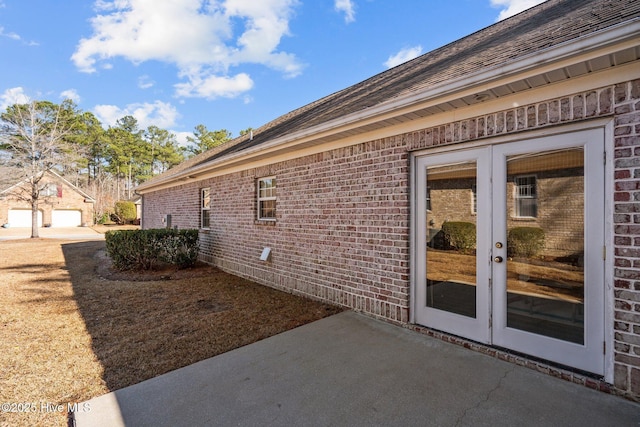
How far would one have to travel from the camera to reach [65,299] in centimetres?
591

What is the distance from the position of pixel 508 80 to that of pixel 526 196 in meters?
1.16

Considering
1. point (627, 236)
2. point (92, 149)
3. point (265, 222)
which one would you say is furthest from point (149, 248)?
point (92, 149)

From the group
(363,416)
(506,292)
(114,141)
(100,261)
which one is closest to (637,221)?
(506,292)

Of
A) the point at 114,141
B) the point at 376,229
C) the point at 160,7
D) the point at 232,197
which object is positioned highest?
the point at 114,141

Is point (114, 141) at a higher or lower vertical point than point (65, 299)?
higher

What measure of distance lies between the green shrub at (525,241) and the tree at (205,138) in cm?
4251

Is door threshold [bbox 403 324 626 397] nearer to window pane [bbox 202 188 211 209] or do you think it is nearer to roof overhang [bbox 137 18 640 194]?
roof overhang [bbox 137 18 640 194]

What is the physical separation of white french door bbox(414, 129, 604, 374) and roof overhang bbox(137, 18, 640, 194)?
21.0 inches

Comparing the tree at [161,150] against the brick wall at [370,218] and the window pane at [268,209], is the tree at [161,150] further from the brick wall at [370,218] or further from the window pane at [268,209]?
the window pane at [268,209]

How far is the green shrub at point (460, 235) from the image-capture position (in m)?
3.54

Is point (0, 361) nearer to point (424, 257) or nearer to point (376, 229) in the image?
point (376, 229)

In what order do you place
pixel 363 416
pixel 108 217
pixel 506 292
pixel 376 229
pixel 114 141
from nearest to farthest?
pixel 363 416 < pixel 506 292 < pixel 376 229 < pixel 108 217 < pixel 114 141

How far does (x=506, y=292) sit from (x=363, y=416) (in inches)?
78.8

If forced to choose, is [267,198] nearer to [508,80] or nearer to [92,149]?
[508,80]
